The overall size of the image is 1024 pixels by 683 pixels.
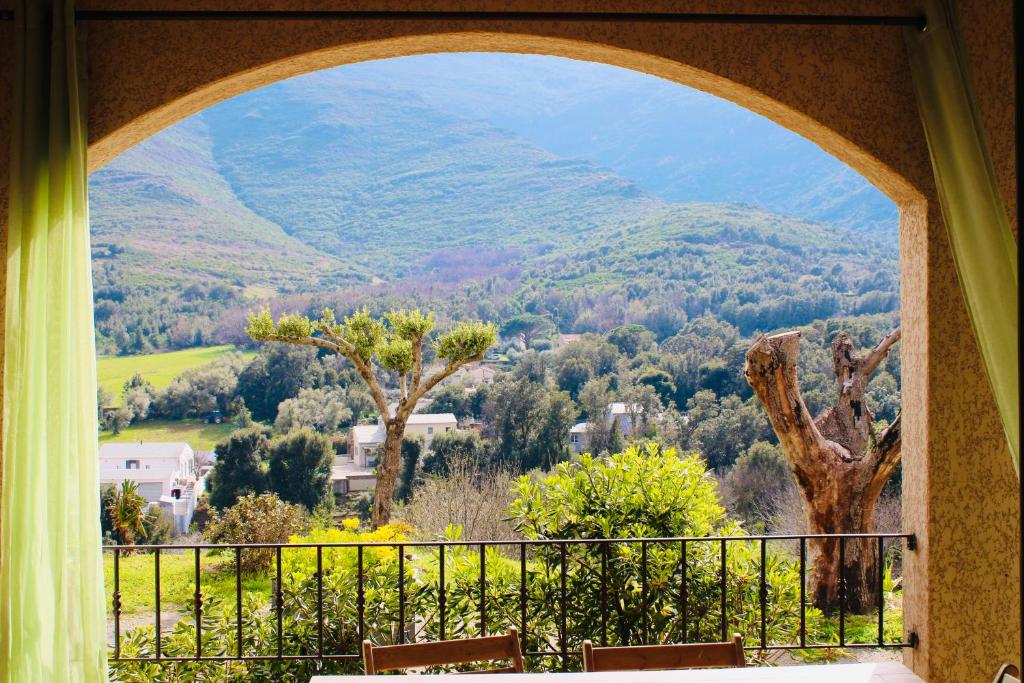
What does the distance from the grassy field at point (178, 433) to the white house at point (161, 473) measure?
0.43 ft

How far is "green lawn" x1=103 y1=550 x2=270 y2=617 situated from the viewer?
29.2 feet

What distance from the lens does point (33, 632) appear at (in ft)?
6.70

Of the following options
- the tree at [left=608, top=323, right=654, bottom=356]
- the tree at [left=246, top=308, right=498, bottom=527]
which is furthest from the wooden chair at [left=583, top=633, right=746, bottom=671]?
the tree at [left=608, top=323, right=654, bottom=356]

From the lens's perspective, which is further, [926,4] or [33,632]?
[926,4]

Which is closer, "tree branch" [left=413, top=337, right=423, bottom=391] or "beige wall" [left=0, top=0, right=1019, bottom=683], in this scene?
"beige wall" [left=0, top=0, right=1019, bottom=683]

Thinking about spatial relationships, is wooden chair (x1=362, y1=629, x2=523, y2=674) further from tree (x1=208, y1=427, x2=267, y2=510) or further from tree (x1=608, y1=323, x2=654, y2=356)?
tree (x1=608, y1=323, x2=654, y2=356)

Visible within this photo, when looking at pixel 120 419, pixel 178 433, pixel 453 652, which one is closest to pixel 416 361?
pixel 178 433

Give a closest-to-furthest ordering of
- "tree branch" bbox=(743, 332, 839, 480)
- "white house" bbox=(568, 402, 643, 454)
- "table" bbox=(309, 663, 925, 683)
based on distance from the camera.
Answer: "table" bbox=(309, 663, 925, 683) < "tree branch" bbox=(743, 332, 839, 480) < "white house" bbox=(568, 402, 643, 454)

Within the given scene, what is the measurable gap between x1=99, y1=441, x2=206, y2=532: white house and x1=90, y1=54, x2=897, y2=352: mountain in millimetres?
1570

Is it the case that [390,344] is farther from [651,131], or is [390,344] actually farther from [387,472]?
[651,131]

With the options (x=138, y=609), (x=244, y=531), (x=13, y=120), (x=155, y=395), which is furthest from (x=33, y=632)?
(x=155, y=395)

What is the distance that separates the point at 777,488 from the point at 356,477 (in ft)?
18.6

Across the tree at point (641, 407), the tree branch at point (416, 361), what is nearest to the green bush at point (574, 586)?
the tree branch at point (416, 361)

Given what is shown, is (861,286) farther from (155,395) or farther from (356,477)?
(155,395)
